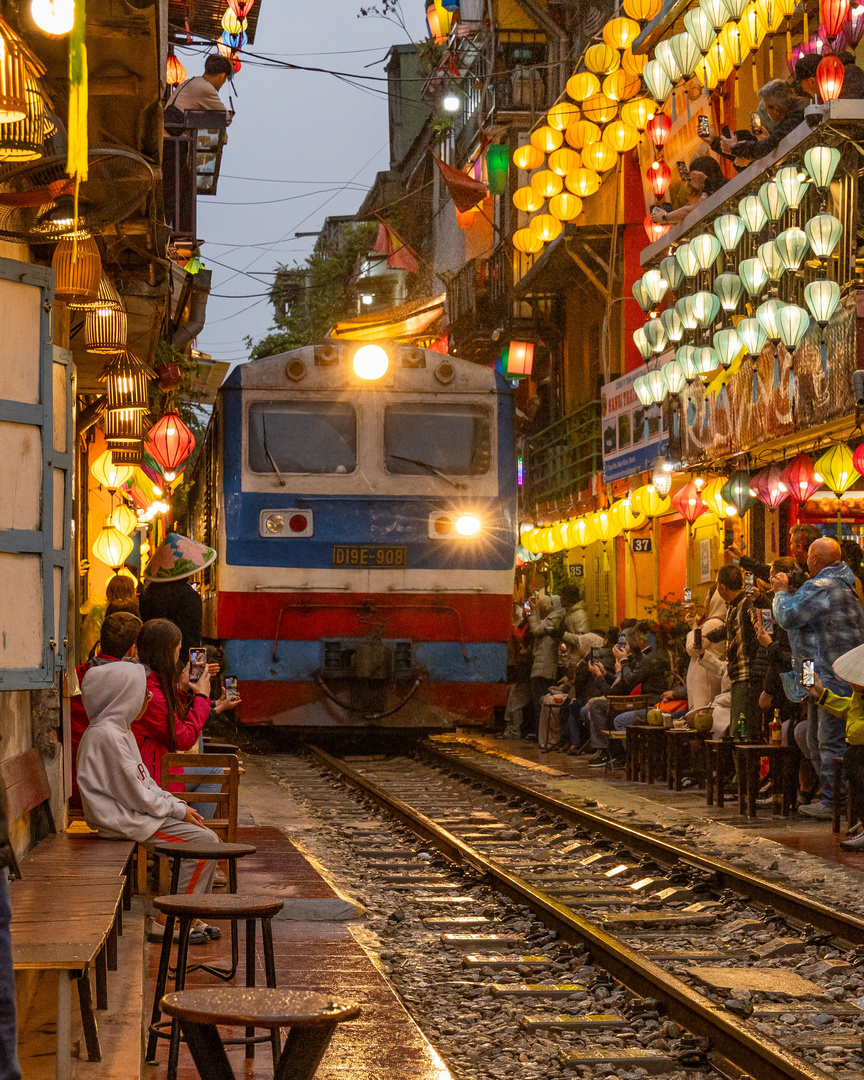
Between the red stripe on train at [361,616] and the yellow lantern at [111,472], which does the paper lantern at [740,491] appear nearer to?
the red stripe on train at [361,616]

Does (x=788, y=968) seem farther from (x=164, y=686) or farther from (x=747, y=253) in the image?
(x=747, y=253)

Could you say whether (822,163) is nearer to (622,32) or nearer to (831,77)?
(831,77)

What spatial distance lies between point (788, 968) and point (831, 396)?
7684 mm

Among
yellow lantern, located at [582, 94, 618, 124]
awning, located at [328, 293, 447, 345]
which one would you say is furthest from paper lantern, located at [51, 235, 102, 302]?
awning, located at [328, 293, 447, 345]

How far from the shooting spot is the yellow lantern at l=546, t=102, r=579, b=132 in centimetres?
2158

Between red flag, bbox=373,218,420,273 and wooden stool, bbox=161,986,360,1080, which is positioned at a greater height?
red flag, bbox=373,218,420,273

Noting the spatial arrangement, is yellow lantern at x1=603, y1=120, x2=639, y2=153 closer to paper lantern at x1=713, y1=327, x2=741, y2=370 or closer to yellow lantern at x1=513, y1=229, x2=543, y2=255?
yellow lantern at x1=513, y1=229, x2=543, y2=255

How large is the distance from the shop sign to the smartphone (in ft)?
40.4

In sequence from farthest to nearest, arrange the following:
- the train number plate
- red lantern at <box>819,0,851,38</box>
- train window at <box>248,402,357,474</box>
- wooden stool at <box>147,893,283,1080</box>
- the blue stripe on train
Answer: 1. train window at <box>248,402,357,474</box>
2. the train number plate
3. the blue stripe on train
4. red lantern at <box>819,0,851,38</box>
5. wooden stool at <box>147,893,283,1080</box>

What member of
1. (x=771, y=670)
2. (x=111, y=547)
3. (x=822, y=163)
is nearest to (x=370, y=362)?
(x=111, y=547)

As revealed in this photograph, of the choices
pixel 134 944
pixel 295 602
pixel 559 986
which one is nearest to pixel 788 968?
pixel 559 986

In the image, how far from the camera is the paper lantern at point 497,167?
29.9 m

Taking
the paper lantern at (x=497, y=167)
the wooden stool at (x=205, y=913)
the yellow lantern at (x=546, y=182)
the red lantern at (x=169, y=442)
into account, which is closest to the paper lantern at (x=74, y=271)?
the wooden stool at (x=205, y=913)

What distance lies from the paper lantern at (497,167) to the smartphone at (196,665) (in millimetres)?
23185
